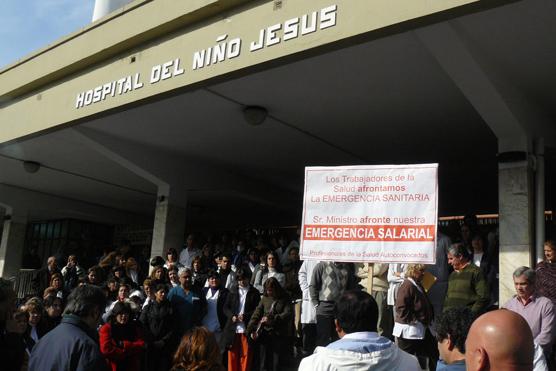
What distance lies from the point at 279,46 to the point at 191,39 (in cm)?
→ 174

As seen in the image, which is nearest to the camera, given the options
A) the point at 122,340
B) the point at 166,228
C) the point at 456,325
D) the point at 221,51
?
the point at 456,325

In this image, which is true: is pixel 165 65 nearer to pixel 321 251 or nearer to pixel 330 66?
pixel 330 66

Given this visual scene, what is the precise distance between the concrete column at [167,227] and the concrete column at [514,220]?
24.3 feet

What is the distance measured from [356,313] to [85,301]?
5.62 ft

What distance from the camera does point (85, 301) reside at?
3.55 m

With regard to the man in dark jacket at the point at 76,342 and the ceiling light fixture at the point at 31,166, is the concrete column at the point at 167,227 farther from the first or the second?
the man in dark jacket at the point at 76,342

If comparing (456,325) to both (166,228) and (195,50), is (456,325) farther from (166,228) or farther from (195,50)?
(166,228)

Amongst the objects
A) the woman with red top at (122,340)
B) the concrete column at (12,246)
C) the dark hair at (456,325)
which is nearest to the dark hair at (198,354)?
the dark hair at (456,325)

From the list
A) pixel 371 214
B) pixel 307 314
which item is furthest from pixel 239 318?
pixel 371 214

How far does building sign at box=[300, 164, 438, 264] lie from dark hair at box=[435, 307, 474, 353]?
1724 millimetres

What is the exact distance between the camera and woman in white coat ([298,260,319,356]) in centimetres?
795

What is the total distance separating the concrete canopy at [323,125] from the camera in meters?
6.84

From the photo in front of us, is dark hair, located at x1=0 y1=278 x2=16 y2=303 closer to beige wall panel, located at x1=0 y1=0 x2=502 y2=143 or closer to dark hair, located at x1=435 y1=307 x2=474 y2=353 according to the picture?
dark hair, located at x1=435 y1=307 x2=474 y2=353

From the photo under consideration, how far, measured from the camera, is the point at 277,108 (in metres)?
9.77
